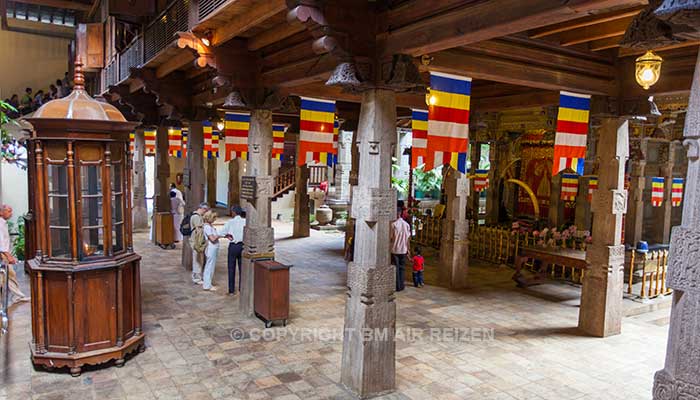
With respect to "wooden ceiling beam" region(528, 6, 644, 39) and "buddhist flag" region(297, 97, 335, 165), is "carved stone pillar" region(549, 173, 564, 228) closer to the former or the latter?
"buddhist flag" region(297, 97, 335, 165)

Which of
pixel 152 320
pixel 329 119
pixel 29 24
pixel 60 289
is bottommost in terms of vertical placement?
pixel 152 320

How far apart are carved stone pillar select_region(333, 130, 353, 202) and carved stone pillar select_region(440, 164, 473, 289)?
10.4m

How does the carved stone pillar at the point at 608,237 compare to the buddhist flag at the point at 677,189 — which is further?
the buddhist flag at the point at 677,189

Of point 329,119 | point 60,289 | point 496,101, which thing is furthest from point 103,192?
point 496,101

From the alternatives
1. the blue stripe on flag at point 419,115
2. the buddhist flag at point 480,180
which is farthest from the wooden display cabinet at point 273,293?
the buddhist flag at point 480,180

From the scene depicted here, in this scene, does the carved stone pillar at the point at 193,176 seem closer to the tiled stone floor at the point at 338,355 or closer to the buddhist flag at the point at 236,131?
the tiled stone floor at the point at 338,355

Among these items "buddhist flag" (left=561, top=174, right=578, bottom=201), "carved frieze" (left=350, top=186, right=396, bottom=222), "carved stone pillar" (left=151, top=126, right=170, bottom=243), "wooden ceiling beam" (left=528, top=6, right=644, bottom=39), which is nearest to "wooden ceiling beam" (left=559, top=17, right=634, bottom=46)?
"wooden ceiling beam" (left=528, top=6, right=644, bottom=39)

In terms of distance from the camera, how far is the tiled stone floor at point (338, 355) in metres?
5.98

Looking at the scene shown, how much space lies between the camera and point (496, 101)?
33.3 feet

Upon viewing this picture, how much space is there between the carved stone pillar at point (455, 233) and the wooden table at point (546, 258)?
140 centimetres

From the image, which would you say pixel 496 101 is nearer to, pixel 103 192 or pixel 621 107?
pixel 621 107

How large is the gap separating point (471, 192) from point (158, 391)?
41.2 feet

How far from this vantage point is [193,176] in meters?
12.1

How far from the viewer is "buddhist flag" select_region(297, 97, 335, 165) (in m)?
8.80
